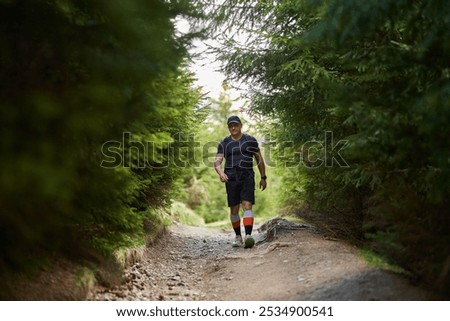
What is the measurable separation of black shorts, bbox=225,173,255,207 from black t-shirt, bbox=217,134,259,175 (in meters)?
0.15

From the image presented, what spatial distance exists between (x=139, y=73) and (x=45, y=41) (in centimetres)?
92

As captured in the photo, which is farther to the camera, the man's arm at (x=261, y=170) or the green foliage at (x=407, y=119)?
the man's arm at (x=261, y=170)

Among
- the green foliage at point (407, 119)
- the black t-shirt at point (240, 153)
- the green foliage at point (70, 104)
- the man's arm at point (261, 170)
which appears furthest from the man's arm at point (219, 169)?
the green foliage at point (70, 104)

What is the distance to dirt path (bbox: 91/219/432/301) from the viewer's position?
3.90 m

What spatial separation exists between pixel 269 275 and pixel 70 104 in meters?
3.22

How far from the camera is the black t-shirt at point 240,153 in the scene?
25.1 feet

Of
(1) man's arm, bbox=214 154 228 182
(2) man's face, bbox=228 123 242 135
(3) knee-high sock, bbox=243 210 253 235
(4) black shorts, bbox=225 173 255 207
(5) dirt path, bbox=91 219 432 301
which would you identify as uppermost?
(2) man's face, bbox=228 123 242 135

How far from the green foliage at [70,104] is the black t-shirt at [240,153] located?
346 cm

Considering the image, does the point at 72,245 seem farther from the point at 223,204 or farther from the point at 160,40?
the point at 223,204

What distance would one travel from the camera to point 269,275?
5.27m

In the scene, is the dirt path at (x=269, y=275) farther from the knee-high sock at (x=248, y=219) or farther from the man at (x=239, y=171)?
the man at (x=239, y=171)

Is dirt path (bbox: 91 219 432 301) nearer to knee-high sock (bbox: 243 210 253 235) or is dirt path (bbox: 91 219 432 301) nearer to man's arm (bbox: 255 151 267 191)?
knee-high sock (bbox: 243 210 253 235)

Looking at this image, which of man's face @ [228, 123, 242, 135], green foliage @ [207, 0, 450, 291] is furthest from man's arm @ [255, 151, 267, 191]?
green foliage @ [207, 0, 450, 291]

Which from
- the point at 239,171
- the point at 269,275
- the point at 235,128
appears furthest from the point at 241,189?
the point at 269,275
